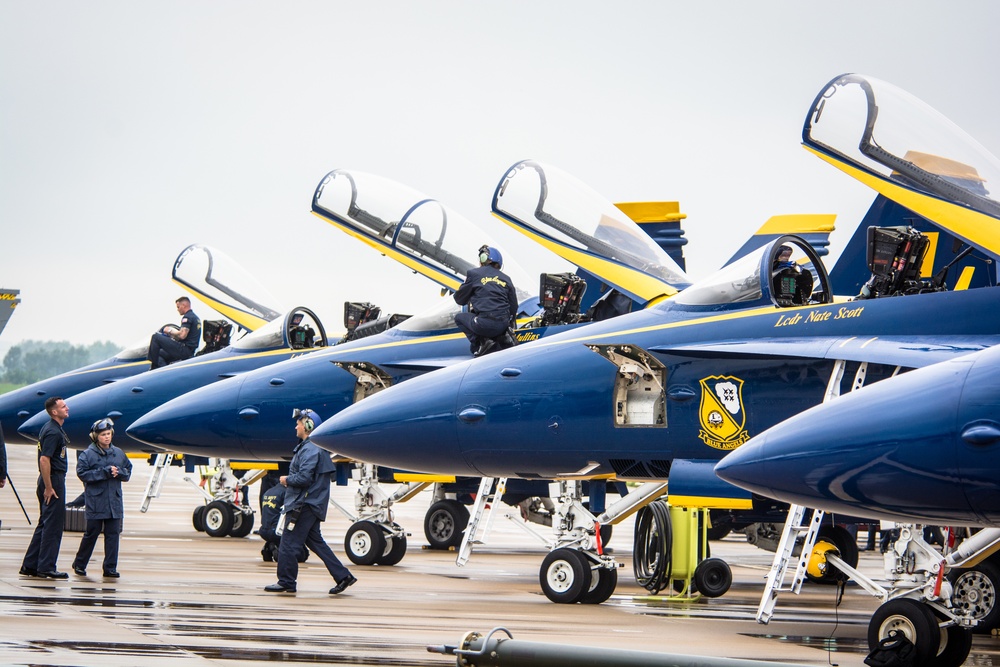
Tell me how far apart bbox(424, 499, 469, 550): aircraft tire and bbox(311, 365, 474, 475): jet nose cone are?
6.32m

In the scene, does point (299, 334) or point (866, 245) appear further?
point (299, 334)

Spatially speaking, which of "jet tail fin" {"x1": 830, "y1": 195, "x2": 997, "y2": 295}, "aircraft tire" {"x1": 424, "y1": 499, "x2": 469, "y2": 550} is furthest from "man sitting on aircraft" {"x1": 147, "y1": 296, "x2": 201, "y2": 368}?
"jet tail fin" {"x1": 830, "y1": 195, "x2": 997, "y2": 295}

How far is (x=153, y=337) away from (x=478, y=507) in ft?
30.9

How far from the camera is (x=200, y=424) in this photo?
53.4 feet

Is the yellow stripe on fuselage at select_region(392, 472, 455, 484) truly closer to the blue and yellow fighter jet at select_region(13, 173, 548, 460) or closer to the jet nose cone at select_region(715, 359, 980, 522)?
the blue and yellow fighter jet at select_region(13, 173, 548, 460)

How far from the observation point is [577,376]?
38.6 ft

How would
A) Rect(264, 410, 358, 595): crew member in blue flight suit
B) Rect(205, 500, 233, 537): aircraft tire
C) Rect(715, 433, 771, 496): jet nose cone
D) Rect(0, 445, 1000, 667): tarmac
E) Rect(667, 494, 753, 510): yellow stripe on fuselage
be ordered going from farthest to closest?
Rect(205, 500, 233, 537): aircraft tire < Rect(264, 410, 358, 595): crew member in blue flight suit < Rect(667, 494, 753, 510): yellow stripe on fuselage < Rect(0, 445, 1000, 667): tarmac < Rect(715, 433, 771, 496): jet nose cone

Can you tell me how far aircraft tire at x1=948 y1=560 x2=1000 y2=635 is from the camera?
1072cm

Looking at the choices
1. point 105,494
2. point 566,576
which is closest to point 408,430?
point 566,576

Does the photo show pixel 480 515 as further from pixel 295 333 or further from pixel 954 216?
pixel 954 216

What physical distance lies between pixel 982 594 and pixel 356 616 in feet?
16.1

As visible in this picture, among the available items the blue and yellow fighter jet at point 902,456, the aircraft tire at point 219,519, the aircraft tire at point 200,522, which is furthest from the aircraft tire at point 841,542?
the aircraft tire at point 200,522

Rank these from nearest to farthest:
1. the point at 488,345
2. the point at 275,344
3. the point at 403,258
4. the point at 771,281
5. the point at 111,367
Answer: the point at 771,281 < the point at 488,345 < the point at 403,258 < the point at 275,344 < the point at 111,367

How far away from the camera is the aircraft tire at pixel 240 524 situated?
2025 centimetres
